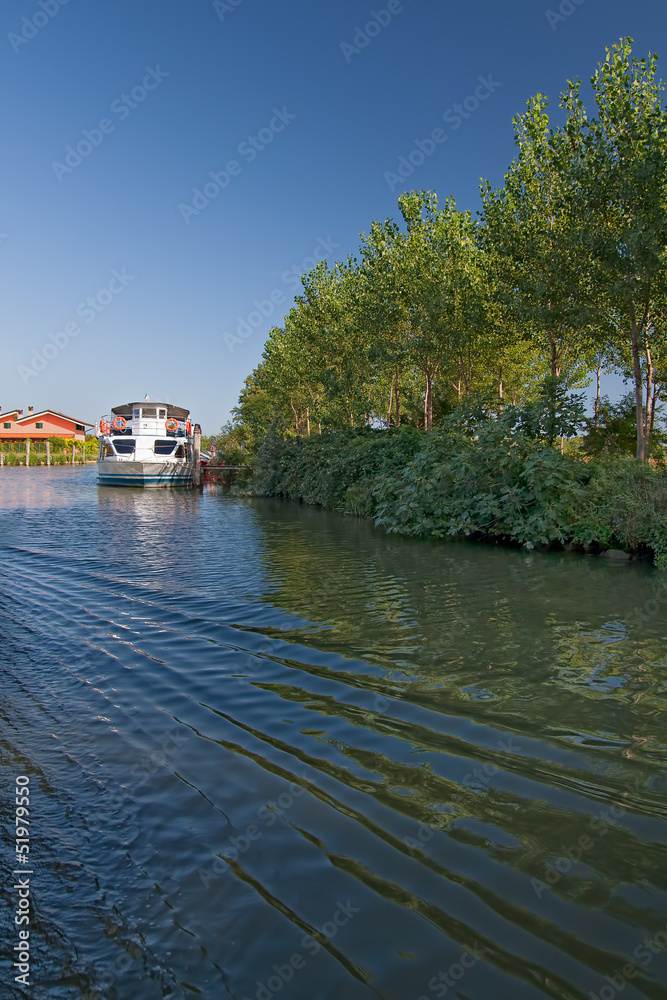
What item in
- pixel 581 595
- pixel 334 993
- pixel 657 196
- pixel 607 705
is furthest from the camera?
pixel 657 196

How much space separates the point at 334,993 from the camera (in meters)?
2.86

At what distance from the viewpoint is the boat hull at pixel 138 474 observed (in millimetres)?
49500

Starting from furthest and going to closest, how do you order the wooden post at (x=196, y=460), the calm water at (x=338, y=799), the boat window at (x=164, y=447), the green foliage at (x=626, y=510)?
the wooden post at (x=196, y=460)
the boat window at (x=164, y=447)
the green foliage at (x=626, y=510)
the calm water at (x=338, y=799)

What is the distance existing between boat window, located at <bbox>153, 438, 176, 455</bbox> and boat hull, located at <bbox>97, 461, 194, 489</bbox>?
1.77m

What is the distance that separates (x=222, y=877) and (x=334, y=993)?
3.26 ft

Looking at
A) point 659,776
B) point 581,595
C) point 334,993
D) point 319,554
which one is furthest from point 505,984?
point 319,554

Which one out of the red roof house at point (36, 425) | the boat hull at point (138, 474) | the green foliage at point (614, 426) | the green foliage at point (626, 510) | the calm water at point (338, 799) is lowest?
the calm water at point (338, 799)

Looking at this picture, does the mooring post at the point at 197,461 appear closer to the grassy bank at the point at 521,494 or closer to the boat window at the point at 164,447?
the boat window at the point at 164,447

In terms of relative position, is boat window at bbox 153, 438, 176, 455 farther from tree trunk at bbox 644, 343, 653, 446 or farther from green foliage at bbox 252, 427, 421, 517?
tree trunk at bbox 644, 343, 653, 446

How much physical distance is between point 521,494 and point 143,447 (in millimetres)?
39825

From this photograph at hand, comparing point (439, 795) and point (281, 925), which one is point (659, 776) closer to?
point (439, 795)

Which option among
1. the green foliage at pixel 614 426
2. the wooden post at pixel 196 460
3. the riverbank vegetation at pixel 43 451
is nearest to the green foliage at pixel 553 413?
the green foliage at pixel 614 426

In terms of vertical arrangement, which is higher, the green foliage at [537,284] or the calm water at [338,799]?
the green foliage at [537,284]

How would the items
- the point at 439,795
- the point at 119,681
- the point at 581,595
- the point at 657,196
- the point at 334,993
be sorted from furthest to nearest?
the point at 657,196 < the point at 581,595 < the point at 119,681 < the point at 439,795 < the point at 334,993
